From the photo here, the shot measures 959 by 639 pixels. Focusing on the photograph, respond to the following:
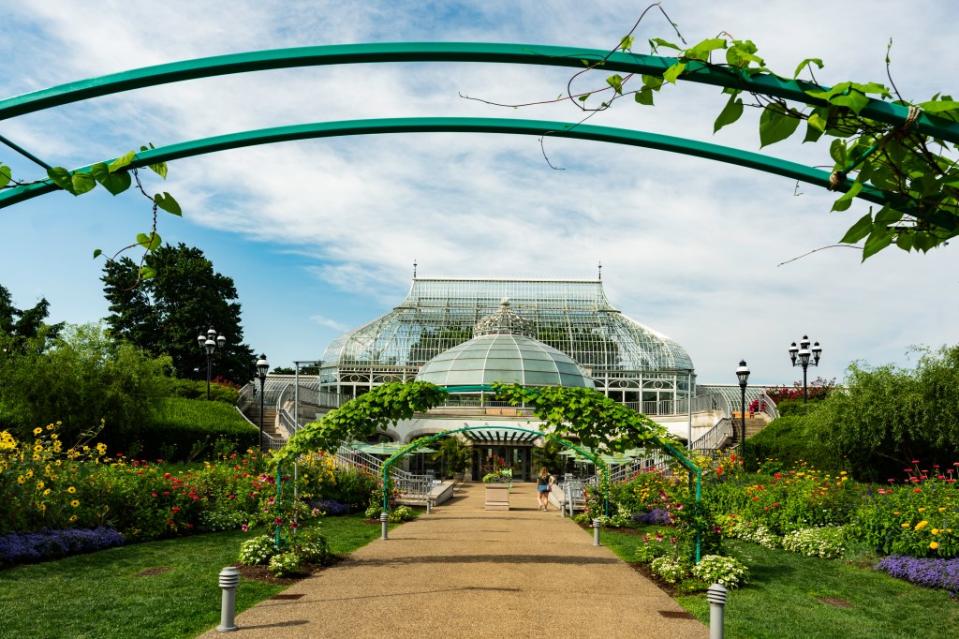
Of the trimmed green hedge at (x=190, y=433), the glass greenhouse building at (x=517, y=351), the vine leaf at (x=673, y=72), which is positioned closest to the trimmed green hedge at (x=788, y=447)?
the glass greenhouse building at (x=517, y=351)

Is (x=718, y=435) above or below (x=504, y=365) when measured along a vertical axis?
below

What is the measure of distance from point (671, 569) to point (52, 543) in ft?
33.0

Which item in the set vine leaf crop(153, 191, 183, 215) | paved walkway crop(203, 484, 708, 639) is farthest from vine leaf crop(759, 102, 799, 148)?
paved walkway crop(203, 484, 708, 639)

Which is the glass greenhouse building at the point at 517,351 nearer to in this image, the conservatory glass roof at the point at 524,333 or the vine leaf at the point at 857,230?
the conservatory glass roof at the point at 524,333

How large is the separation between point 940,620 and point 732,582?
8.97ft

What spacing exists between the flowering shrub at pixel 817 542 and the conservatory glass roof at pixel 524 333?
28.6 metres

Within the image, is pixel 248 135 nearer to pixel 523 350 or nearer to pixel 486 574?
pixel 486 574

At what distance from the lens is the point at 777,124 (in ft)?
7.01

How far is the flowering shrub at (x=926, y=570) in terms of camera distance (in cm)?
1061

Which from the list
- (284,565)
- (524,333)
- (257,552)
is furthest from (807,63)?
(524,333)

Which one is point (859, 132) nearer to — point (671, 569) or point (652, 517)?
point (671, 569)

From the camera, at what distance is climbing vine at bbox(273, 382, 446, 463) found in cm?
1281

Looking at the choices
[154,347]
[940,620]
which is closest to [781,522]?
[940,620]

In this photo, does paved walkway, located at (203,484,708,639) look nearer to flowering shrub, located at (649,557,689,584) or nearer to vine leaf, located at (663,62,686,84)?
flowering shrub, located at (649,557,689,584)
